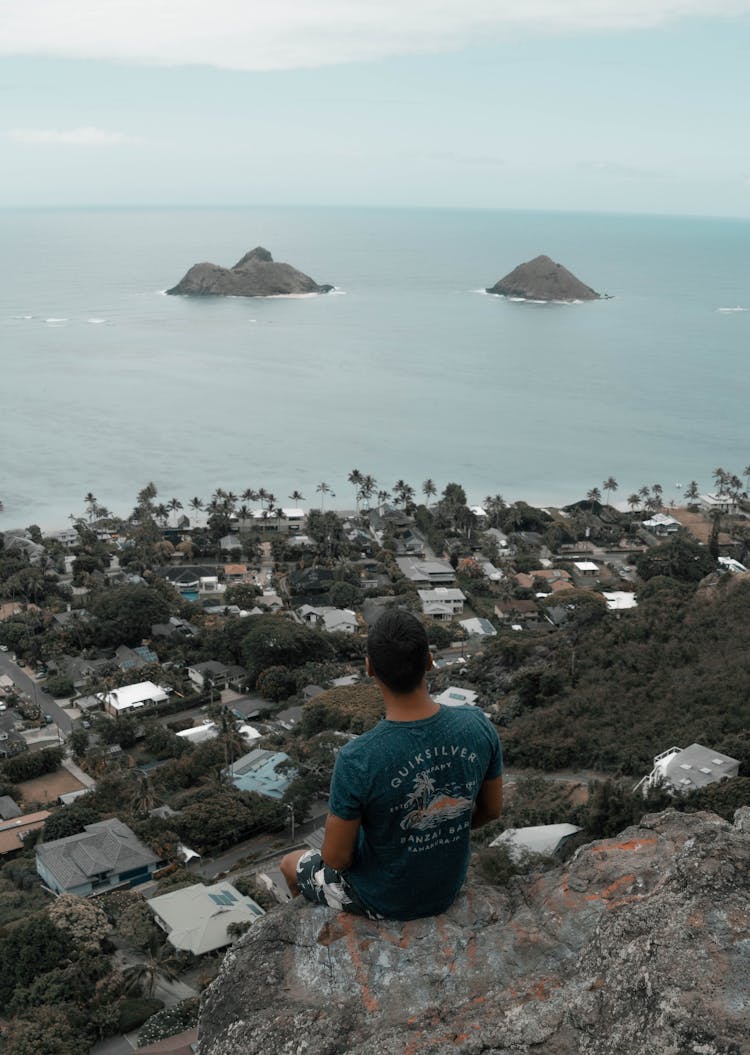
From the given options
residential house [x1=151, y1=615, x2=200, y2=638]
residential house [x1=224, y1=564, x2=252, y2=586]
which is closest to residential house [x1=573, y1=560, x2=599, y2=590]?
residential house [x1=224, y1=564, x2=252, y2=586]

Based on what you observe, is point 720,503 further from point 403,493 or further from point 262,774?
point 262,774

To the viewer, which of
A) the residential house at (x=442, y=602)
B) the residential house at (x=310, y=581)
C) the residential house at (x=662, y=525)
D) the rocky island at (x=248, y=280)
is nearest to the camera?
the residential house at (x=442, y=602)

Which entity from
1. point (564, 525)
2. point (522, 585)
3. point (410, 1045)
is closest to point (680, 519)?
point (564, 525)

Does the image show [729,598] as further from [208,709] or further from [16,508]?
[16,508]

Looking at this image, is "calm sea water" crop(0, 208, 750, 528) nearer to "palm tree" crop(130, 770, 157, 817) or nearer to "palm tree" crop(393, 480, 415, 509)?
"palm tree" crop(393, 480, 415, 509)

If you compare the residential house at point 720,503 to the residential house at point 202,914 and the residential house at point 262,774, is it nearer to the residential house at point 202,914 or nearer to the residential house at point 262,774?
the residential house at point 262,774

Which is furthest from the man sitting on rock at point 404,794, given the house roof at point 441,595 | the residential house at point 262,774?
the house roof at point 441,595

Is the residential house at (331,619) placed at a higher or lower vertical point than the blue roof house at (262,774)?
lower

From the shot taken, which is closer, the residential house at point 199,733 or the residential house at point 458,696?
the residential house at point 199,733
